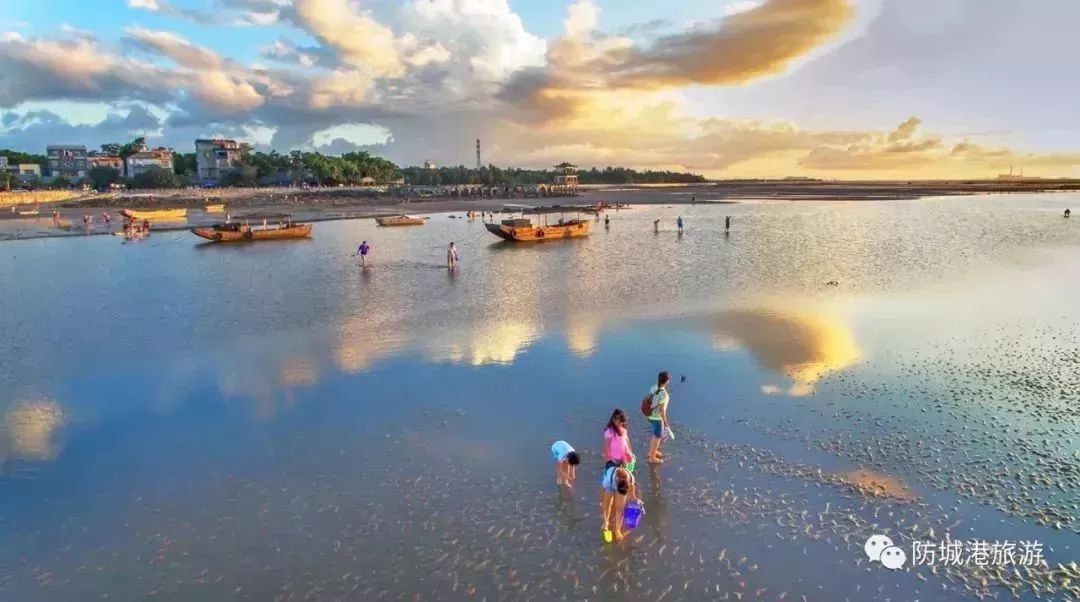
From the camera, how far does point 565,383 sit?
12859 mm

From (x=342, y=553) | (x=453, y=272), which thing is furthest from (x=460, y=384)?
(x=453, y=272)

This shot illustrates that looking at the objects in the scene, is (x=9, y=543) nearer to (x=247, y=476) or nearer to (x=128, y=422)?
(x=247, y=476)

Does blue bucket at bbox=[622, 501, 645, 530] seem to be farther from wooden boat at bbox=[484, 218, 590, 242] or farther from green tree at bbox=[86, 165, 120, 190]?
green tree at bbox=[86, 165, 120, 190]

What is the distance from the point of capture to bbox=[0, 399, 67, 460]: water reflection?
33.3 ft

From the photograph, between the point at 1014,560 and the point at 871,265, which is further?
the point at 871,265

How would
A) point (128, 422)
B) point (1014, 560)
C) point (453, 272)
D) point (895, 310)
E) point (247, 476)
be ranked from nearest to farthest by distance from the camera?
point (1014, 560) → point (247, 476) → point (128, 422) → point (895, 310) → point (453, 272)

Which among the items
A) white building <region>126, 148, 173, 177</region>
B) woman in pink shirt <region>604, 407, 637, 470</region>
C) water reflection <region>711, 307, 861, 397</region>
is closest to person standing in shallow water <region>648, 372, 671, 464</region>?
woman in pink shirt <region>604, 407, 637, 470</region>

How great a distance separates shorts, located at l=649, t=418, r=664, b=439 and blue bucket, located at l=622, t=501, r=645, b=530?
66.4 inches

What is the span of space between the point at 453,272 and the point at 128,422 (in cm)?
1852

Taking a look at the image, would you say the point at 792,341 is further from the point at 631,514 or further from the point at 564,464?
the point at 631,514

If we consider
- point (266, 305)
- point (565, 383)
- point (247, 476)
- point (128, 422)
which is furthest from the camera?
point (266, 305)

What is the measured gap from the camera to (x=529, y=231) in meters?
42.3

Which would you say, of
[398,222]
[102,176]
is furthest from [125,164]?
[398,222]

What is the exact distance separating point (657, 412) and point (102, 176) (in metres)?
149
